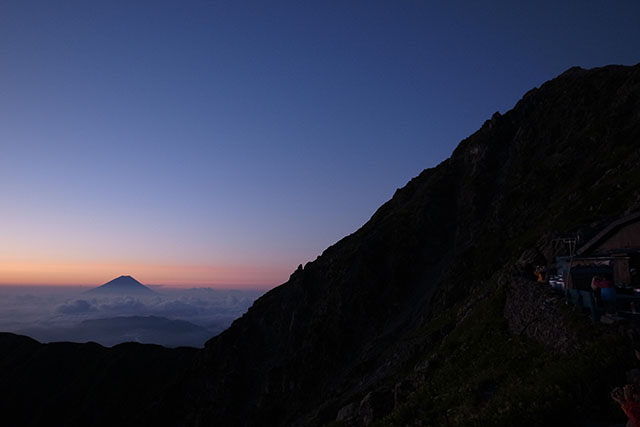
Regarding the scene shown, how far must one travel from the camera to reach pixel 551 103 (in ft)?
329

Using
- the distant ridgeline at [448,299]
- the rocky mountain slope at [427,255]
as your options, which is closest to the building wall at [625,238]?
the distant ridgeline at [448,299]

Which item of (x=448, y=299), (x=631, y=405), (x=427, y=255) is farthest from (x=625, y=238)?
(x=427, y=255)

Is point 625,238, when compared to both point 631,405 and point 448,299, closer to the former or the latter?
point 631,405

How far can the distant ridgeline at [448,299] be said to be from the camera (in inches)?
679

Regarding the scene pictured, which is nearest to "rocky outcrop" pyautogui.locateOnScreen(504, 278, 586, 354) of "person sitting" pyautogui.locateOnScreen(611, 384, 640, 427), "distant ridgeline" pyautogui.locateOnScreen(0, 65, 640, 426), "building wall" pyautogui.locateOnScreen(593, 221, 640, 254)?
"distant ridgeline" pyautogui.locateOnScreen(0, 65, 640, 426)

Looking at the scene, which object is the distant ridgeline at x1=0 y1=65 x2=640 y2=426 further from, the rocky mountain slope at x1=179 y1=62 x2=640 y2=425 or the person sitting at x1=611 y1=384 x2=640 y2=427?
the person sitting at x1=611 y1=384 x2=640 y2=427

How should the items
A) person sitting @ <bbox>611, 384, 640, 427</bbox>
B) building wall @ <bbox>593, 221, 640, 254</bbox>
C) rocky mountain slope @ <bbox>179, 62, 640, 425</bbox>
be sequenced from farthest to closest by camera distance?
1. rocky mountain slope @ <bbox>179, 62, 640, 425</bbox>
2. building wall @ <bbox>593, 221, 640, 254</bbox>
3. person sitting @ <bbox>611, 384, 640, 427</bbox>

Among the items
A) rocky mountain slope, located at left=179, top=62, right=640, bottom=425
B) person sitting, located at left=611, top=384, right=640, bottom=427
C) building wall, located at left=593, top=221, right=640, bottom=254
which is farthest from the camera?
rocky mountain slope, located at left=179, top=62, right=640, bottom=425

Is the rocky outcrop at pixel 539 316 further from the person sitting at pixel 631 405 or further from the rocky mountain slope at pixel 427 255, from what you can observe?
the rocky mountain slope at pixel 427 255

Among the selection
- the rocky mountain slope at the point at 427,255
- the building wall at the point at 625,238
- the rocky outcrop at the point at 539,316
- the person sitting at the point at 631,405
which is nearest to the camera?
the person sitting at the point at 631,405

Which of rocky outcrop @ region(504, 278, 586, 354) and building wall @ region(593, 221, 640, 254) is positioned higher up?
building wall @ region(593, 221, 640, 254)

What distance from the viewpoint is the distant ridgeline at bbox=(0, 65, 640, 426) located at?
1725 centimetres

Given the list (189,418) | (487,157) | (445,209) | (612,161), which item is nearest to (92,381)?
(189,418)

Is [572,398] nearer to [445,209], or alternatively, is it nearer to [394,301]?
[394,301]
